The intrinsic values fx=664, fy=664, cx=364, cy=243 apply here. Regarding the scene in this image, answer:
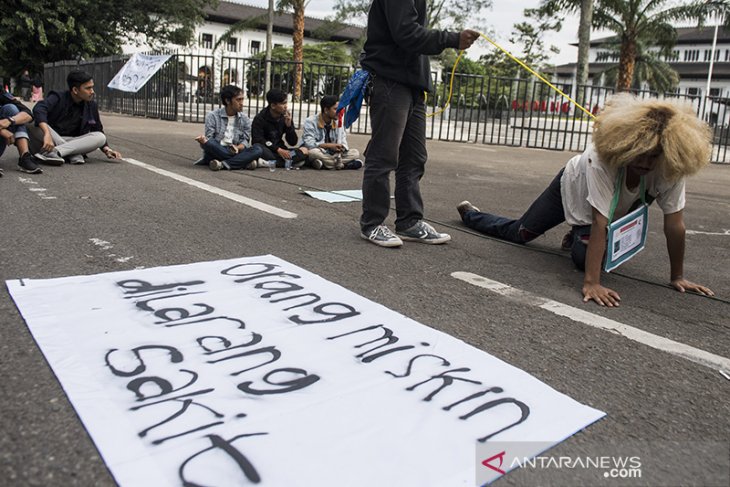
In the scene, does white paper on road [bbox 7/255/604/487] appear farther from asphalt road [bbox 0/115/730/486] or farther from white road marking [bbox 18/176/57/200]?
white road marking [bbox 18/176/57/200]

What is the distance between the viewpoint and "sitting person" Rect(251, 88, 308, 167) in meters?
8.02

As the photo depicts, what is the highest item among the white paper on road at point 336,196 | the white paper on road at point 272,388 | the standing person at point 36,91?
the standing person at point 36,91

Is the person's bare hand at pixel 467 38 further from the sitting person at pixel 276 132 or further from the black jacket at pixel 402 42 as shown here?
the sitting person at pixel 276 132

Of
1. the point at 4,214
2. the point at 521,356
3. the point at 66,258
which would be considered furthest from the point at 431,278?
the point at 4,214

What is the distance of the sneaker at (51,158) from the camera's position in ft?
22.4

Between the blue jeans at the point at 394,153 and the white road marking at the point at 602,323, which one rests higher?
the blue jeans at the point at 394,153

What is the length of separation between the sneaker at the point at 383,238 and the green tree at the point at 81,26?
1129 inches

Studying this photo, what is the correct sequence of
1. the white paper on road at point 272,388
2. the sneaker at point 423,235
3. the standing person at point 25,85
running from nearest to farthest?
the white paper on road at point 272,388
the sneaker at point 423,235
the standing person at point 25,85

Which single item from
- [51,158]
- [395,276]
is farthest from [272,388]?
[51,158]

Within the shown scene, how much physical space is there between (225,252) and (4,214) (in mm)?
1742

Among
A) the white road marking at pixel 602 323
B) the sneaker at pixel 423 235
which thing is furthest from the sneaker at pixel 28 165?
the white road marking at pixel 602 323

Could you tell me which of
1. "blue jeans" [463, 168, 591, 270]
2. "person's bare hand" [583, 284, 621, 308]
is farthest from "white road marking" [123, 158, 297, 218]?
"person's bare hand" [583, 284, 621, 308]

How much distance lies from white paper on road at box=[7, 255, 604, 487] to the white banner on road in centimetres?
1485

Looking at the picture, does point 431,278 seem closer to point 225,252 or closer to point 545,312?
point 545,312
